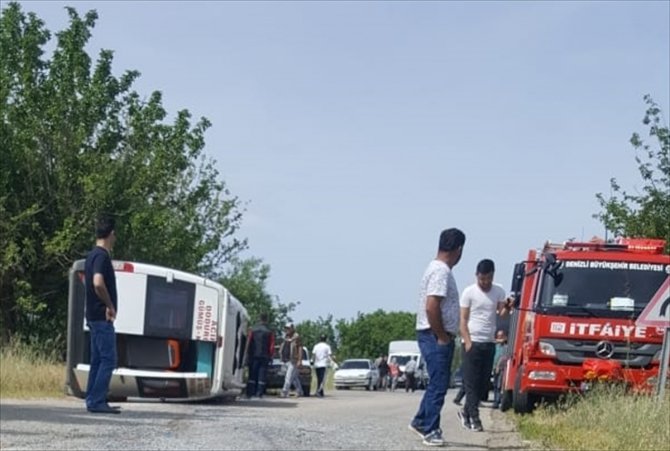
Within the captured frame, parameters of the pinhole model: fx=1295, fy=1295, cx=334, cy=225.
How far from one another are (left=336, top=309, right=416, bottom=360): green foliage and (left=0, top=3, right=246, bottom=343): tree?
118170 mm

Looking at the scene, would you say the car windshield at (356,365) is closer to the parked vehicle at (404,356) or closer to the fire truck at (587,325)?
the parked vehicle at (404,356)

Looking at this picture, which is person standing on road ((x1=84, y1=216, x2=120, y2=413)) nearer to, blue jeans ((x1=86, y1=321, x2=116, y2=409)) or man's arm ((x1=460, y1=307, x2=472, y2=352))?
blue jeans ((x1=86, y1=321, x2=116, y2=409))

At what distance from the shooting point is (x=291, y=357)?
28.7 m

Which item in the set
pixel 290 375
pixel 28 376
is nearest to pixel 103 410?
pixel 28 376

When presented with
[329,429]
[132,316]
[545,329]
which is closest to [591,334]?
[545,329]

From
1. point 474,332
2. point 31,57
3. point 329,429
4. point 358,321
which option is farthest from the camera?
point 358,321

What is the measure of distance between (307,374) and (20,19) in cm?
1263

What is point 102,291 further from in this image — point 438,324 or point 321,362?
point 321,362

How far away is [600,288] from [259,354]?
10.6 metres

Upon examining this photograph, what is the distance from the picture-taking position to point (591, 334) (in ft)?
54.0

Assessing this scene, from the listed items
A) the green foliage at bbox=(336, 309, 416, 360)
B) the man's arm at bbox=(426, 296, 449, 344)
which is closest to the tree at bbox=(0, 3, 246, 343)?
the man's arm at bbox=(426, 296, 449, 344)

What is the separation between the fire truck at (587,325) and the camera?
16.3m

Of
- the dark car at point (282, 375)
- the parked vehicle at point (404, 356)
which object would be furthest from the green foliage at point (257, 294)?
the dark car at point (282, 375)

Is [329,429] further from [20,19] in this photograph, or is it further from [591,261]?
[20,19]
